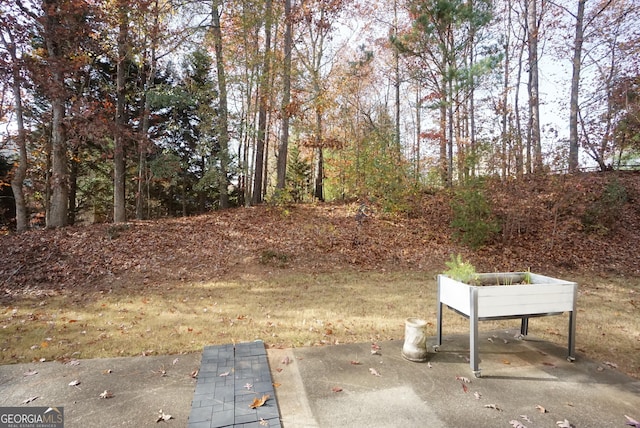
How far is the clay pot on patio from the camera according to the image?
2994mm

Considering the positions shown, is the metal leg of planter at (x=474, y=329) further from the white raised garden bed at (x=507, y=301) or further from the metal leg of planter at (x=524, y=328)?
the metal leg of planter at (x=524, y=328)

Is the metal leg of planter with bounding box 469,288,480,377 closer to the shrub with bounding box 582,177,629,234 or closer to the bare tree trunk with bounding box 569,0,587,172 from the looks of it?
the shrub with bounding box 582,177,629,234

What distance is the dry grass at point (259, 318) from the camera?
11.4ft

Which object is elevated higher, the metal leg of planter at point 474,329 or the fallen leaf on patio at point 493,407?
the metal leg of planter at point 474,329

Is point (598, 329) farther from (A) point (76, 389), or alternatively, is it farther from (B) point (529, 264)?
(A) point (76, 389)

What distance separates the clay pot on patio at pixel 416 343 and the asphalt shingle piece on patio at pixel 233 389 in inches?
54.3

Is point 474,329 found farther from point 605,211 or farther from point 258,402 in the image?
point 605,211

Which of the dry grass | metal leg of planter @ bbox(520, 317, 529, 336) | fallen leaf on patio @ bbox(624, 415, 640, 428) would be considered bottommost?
the dry grass

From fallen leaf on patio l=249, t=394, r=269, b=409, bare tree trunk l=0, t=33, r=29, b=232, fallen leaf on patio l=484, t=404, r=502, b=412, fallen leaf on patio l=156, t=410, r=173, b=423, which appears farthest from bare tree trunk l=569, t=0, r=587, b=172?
bare tree trunk l=0, t=33, r=29, b=232

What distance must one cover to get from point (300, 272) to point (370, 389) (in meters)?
4.31

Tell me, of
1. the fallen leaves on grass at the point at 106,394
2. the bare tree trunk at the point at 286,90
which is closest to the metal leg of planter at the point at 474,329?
the fallen leaves on grass at the point at 106,394

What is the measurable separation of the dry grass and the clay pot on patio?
61 centimetres

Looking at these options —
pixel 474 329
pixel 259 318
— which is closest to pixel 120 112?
pixel 259 318

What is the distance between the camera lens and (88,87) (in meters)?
9.86
